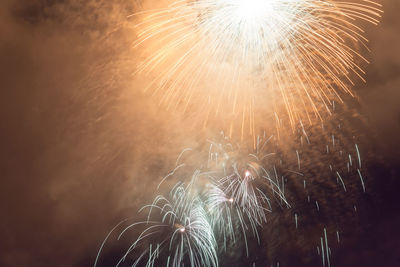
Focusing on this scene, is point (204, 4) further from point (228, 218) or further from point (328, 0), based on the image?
point (228, 218)

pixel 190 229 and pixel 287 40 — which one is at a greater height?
pixel 287 40

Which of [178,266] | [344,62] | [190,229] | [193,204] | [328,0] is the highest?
[328,0]

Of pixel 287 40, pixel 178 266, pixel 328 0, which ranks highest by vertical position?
pixel 328 0

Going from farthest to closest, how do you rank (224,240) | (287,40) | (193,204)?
(224,240) → (193,204) → (287,40)

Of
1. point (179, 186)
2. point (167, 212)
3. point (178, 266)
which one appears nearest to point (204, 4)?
point (179, 186)

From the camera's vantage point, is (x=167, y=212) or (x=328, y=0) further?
(x=167, y=212)

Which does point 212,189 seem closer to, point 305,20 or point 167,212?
point 167,212

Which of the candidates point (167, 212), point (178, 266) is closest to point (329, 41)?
point (167, 212)

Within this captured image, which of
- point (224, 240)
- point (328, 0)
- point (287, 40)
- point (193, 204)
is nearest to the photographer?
point (328, 0)

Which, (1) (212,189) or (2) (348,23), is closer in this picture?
(2) (348,23)
